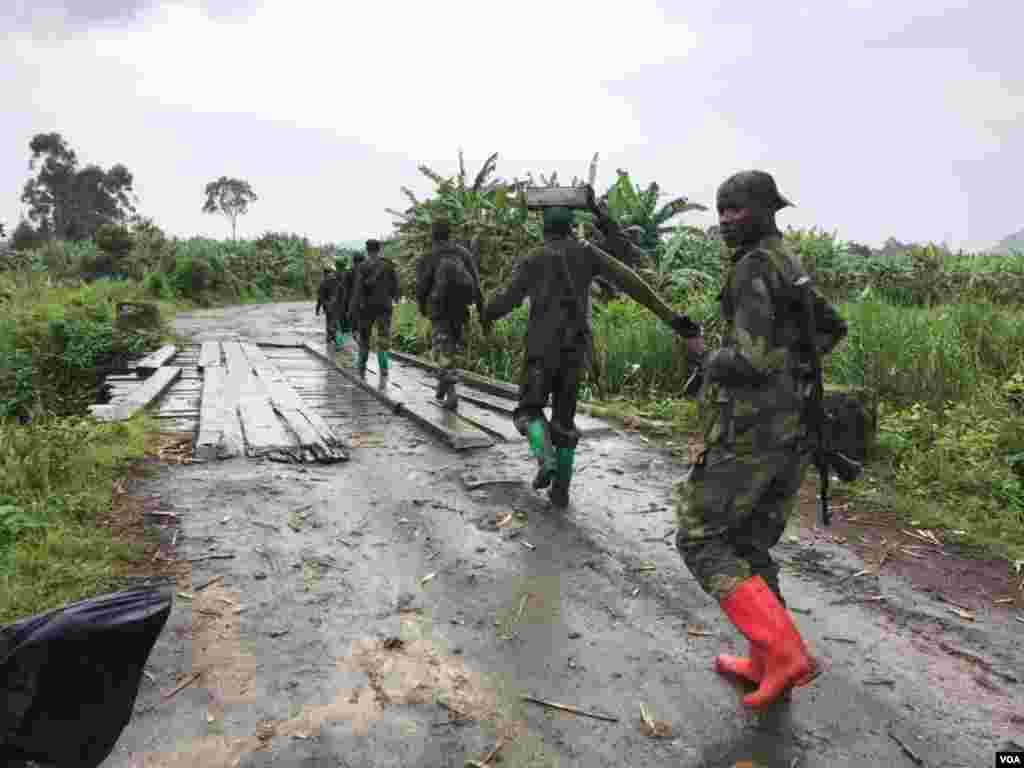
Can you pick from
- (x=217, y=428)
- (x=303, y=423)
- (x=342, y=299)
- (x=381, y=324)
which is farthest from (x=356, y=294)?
(x=217, y=428)

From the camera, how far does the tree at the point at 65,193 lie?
47750 mm

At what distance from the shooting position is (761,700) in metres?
2.66

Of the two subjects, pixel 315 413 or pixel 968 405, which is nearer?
pixel 968 405

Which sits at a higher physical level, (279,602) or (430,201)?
(430,201)

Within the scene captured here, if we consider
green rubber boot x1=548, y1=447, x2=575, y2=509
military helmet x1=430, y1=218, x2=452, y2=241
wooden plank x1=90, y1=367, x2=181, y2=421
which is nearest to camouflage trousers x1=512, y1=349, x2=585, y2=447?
green rubber boot x1=548, y1=447, x2=575, y2=509

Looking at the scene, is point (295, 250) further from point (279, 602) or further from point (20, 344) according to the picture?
point (279, 602)

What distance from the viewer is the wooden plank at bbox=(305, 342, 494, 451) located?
23.4 feet

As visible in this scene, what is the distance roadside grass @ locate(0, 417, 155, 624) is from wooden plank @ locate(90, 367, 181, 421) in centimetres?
90

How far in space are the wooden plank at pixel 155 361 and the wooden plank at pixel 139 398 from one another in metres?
0.21

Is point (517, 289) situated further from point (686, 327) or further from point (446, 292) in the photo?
point (446, 292)

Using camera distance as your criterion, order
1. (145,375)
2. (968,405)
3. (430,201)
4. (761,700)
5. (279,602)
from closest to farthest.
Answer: (761,700) < (279,602) < (968,405) < (145,375) < (430,201)

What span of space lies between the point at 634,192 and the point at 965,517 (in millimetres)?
→ 10697

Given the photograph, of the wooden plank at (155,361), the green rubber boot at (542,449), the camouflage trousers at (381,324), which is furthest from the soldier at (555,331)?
the wooden plank at (155,361)

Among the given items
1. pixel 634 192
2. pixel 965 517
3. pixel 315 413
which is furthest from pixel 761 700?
pixel 634 192
